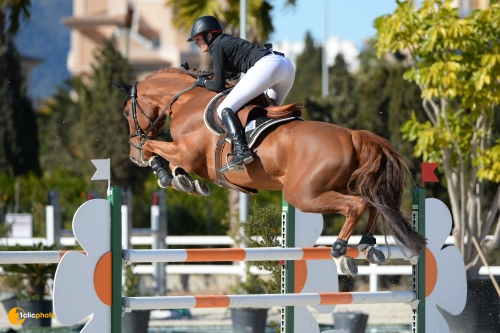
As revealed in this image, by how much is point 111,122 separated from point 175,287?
5776 mm

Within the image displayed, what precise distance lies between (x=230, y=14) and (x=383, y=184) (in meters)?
8.43

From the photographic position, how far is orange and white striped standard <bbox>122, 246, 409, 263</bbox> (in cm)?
443

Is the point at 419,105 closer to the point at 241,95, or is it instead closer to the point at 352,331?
the point at 352,331

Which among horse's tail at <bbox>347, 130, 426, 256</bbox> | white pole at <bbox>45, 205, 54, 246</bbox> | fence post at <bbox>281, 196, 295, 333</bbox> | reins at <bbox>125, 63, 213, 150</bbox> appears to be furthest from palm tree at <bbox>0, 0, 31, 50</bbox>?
horse's tail at <bbox>347, 130, 426, 256</bbox>

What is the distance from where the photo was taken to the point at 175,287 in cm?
1104

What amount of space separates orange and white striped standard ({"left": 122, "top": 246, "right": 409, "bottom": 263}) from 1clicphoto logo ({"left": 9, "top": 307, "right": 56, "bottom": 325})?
11.1ft

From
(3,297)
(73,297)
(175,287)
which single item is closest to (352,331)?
(73,297)

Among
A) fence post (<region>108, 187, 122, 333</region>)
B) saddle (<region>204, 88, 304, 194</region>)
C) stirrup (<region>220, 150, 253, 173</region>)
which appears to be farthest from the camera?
saddle (<region>204, 88, 304, 194</region>)

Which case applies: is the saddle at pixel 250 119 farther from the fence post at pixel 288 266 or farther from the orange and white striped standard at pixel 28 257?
the orange and white striped standard at pixel 28 257

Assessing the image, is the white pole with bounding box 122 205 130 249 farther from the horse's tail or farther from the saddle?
the horse's tail

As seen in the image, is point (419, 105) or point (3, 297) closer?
point (3, 297)

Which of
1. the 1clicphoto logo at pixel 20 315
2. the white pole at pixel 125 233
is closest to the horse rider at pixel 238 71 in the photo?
the 1clicphoto logo at pixel 20 315

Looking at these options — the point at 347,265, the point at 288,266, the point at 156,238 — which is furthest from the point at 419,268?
the point at 156,238

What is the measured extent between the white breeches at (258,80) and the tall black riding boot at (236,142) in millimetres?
96
